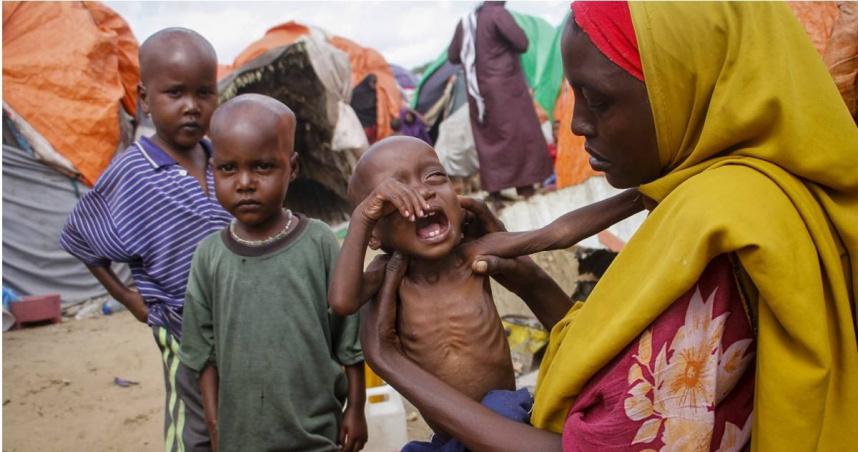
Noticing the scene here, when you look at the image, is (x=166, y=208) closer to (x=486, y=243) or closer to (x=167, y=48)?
(x=167, y=48)

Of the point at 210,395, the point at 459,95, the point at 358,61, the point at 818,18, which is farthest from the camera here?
the point at 358,61

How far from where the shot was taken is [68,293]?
6.65 metres

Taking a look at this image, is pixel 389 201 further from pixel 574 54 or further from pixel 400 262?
pixel 574 54

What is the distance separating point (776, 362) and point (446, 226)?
853 mm

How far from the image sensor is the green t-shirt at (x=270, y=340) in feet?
6.61

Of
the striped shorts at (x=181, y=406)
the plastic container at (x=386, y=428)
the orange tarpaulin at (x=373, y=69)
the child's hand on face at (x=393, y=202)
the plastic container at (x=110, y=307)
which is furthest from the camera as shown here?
the orange tarpaulin at (x=373, y=69)

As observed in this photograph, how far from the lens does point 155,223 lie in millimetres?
2369

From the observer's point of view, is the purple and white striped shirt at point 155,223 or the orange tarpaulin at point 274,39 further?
the orange tarpaulin at point 274,39

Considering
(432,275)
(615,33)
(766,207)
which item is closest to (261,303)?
(432,275)

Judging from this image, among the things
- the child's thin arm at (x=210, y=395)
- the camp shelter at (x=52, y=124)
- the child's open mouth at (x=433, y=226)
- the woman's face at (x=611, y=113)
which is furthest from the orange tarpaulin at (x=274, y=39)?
the woman's face at (x=611, y=113)

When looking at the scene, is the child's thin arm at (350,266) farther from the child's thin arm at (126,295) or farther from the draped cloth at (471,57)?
the draped cloth at (471,57)

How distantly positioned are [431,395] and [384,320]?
27 cm

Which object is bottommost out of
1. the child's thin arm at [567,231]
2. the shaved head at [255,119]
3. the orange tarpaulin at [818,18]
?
the child's thin arm at [567,231]

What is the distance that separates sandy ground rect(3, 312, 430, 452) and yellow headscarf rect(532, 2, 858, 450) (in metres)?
2.80
